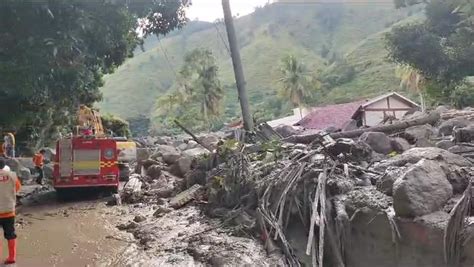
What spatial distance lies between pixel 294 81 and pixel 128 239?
4641 centimetres

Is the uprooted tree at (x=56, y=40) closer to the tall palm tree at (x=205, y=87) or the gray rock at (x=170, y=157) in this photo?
the gray rock at (x=170, y=157)

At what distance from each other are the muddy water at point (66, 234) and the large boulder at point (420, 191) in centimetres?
477

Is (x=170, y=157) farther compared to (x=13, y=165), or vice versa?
(x=170, y=157)

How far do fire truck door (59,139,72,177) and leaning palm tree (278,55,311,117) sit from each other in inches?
1629

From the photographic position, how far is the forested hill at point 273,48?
94.9 metres

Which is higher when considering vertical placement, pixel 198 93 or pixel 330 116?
pixel 198 93

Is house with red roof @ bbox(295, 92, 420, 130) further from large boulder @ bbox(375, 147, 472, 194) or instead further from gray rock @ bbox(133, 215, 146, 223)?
large boulder @ bbox(375, 147, 472, 194)

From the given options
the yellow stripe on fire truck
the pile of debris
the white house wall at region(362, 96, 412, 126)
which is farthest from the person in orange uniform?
the white house wall at region(362, 96, 412, 126)

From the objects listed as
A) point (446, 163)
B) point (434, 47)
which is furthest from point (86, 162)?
point (434, 47)

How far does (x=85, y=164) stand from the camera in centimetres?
1449

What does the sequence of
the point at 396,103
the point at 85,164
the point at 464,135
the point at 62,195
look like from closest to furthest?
1. the point at 464,135
2. the point at 85,164
3. the point at 62,195
4. the point at 396,103

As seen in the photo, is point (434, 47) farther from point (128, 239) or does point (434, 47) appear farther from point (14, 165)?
point (128, 239)

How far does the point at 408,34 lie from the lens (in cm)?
2666

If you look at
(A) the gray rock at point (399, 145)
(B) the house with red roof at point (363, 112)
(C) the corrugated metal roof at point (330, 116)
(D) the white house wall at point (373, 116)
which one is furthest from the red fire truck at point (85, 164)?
(D) the white house wall at point (373, 116)
